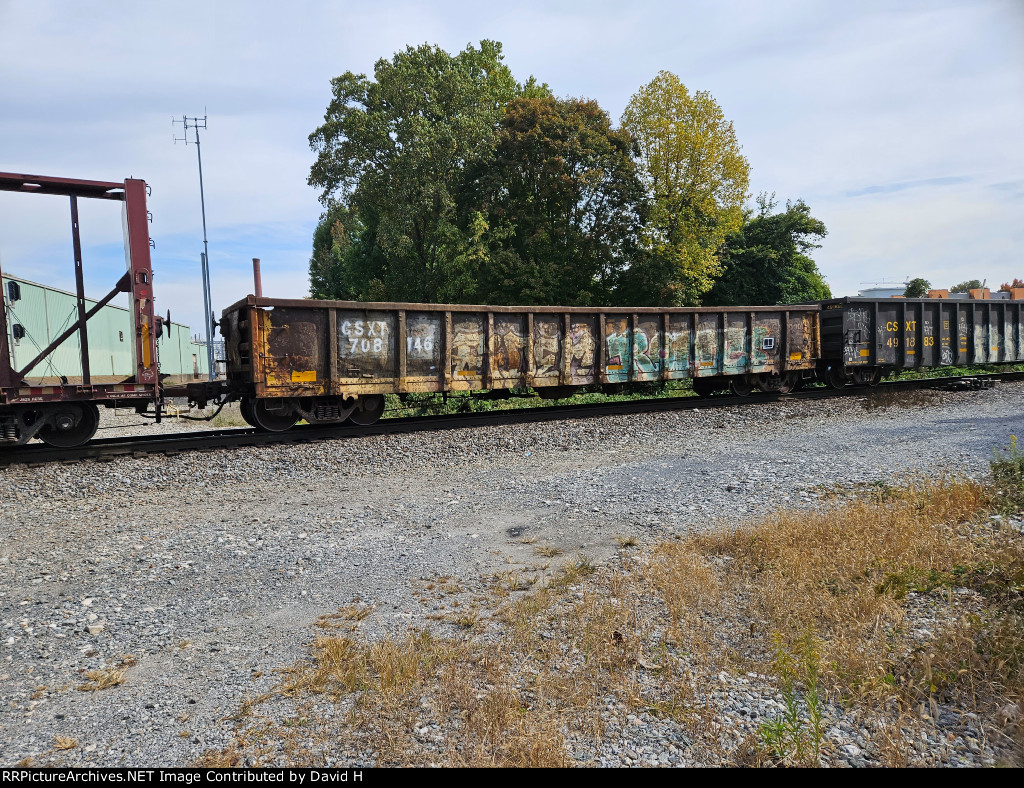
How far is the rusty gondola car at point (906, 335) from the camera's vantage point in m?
17.4

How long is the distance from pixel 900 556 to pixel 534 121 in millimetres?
25628

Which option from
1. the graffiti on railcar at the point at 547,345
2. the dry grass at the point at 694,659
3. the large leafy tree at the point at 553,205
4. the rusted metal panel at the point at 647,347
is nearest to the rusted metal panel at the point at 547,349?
the graffiti on railcar at the point at 547,345

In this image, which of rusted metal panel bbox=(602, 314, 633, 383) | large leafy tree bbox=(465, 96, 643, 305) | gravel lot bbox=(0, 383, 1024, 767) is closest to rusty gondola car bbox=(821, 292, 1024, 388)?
gravel lot bbox=(0, 383, 1024, 767)

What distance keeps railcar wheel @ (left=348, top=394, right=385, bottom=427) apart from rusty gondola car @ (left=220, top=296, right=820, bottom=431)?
20 millimetres

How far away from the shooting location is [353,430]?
10938mm

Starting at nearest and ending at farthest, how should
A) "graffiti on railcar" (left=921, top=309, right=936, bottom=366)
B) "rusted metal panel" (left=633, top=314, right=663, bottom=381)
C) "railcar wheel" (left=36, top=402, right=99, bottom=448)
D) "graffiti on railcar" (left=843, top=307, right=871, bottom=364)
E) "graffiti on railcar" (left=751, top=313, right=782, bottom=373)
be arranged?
1. "railcar wheel" (left=36, top=402, right=99, bottom=448)
2. "rusted metal panel" (left=633, top=314, right=663, bottom=381)
3. "graffiti on railcar" (left=751, top=313, right=782, bottom=373)
4. "graffiti on railcar" (left=843, top=307, right=871, bottom=364)
5. "graffiti on railcar" (left=921, top=309, right=936, bottom=366)

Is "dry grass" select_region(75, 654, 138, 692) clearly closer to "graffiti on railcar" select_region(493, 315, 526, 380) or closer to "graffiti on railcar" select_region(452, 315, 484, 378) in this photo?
"graffiti on railcar" select_region(452, 315, 484, 378)

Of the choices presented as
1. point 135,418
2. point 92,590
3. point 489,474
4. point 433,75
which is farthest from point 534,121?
point 92,590

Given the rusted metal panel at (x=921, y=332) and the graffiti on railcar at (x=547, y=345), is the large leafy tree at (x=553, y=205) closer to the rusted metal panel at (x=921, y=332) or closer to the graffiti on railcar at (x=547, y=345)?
the rusted metal panel at (x=921, y=332)

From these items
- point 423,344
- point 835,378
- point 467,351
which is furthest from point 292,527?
point 835,378

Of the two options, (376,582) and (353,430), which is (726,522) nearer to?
(376,582)

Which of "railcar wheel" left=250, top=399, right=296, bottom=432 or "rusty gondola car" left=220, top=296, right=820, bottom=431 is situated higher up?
"rusty gondola car" left=220, top=296, right=820, bottom=431

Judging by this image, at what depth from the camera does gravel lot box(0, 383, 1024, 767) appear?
3.39m

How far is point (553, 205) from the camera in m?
27.1
